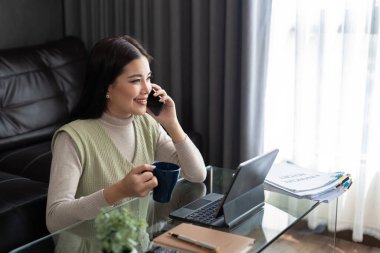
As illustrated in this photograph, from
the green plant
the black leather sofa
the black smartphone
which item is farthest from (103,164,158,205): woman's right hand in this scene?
the black leather sofa

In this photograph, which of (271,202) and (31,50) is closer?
(271,202)

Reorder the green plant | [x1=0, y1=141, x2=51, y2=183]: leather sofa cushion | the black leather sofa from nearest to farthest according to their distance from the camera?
the green plant < the black leather sofa < [x1=0, y1=141, x2=51, y2=183]: leather sofa cushion

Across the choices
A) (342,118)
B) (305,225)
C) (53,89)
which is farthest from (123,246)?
(53,89)

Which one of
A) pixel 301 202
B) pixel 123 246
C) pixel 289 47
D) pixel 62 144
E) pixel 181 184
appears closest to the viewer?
pixel 123 246

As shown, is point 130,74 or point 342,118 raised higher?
point 130,74

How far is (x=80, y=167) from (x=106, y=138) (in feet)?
0.47

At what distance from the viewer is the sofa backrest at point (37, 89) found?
278 cm

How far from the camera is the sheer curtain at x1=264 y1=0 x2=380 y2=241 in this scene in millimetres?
2551

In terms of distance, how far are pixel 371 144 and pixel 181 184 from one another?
3.49 feet

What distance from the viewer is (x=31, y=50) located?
304 cm

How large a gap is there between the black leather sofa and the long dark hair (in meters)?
0.51

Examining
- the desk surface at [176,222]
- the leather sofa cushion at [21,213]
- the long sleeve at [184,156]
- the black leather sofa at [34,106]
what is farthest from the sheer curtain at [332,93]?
the leather sofa cushion at [21,213]

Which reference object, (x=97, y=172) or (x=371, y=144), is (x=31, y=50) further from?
(x=371, y=144)

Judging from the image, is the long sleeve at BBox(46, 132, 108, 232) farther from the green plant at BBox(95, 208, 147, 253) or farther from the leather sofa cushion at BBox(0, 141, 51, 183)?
the leather sofa cushion at BBox(0, 141, 51, 183)
